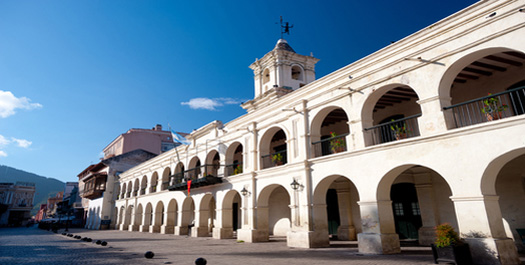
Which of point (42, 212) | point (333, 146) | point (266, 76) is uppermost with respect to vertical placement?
point (266, 76)

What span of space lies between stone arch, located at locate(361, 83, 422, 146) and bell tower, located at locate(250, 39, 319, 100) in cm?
1103

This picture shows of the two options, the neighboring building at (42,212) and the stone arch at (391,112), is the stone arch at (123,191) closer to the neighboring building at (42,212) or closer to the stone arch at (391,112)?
the stone arch at (391,112)

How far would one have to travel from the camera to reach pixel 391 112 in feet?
48.3

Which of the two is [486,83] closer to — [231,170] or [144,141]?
[231,170]

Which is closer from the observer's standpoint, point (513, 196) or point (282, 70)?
point (513, 196)

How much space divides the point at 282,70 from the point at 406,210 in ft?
48.8

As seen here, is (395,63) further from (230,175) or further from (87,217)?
(87,217)

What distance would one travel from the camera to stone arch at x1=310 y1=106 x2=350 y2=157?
13.6 metres

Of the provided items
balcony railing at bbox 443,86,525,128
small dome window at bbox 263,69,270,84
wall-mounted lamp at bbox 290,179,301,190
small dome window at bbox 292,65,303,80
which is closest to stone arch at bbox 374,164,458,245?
balcony railing at bbox 443,86,525,128

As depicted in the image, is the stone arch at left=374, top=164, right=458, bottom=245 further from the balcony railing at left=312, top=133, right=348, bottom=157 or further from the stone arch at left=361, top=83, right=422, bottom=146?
the balcony railing at left=312, top=133, right=348, bottom=157

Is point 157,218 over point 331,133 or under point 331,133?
under

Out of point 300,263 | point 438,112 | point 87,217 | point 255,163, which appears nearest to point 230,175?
point 255,163

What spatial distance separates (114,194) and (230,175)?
84.5 feet

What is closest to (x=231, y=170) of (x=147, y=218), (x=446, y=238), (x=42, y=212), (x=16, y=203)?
(x=446, y=238)
